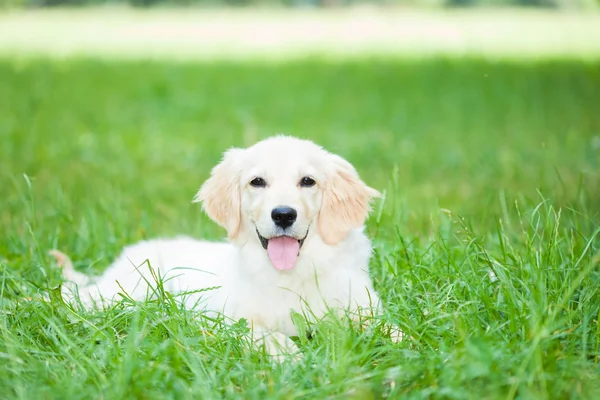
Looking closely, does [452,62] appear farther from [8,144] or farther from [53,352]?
[53,352]

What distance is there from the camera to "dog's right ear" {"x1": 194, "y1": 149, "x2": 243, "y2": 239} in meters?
3.65

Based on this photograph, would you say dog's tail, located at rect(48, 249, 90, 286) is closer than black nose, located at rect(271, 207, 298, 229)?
No

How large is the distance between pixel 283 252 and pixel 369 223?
61.6 inches

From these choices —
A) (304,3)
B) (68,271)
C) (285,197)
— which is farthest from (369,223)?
(304,3)

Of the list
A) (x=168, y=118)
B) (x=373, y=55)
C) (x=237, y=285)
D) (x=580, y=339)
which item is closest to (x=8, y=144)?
(x=168, y=118)

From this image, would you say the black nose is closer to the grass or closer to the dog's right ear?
the dog's right ear

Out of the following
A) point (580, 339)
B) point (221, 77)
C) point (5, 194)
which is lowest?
point (580, 339)

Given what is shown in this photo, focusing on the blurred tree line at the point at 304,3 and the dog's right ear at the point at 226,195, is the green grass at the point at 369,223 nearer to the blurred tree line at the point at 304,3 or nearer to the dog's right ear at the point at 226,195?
the dog's right ear at the point at 226,195

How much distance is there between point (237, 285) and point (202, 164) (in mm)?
4261

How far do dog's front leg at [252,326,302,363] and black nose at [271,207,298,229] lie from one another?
447mm

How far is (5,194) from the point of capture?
19.8 feet

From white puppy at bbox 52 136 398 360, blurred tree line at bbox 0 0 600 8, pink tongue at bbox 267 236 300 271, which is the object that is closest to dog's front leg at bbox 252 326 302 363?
white puppy at bbox 52 136 398 360

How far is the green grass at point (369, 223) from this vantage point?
2.72 m

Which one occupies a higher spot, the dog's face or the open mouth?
the dog's face
